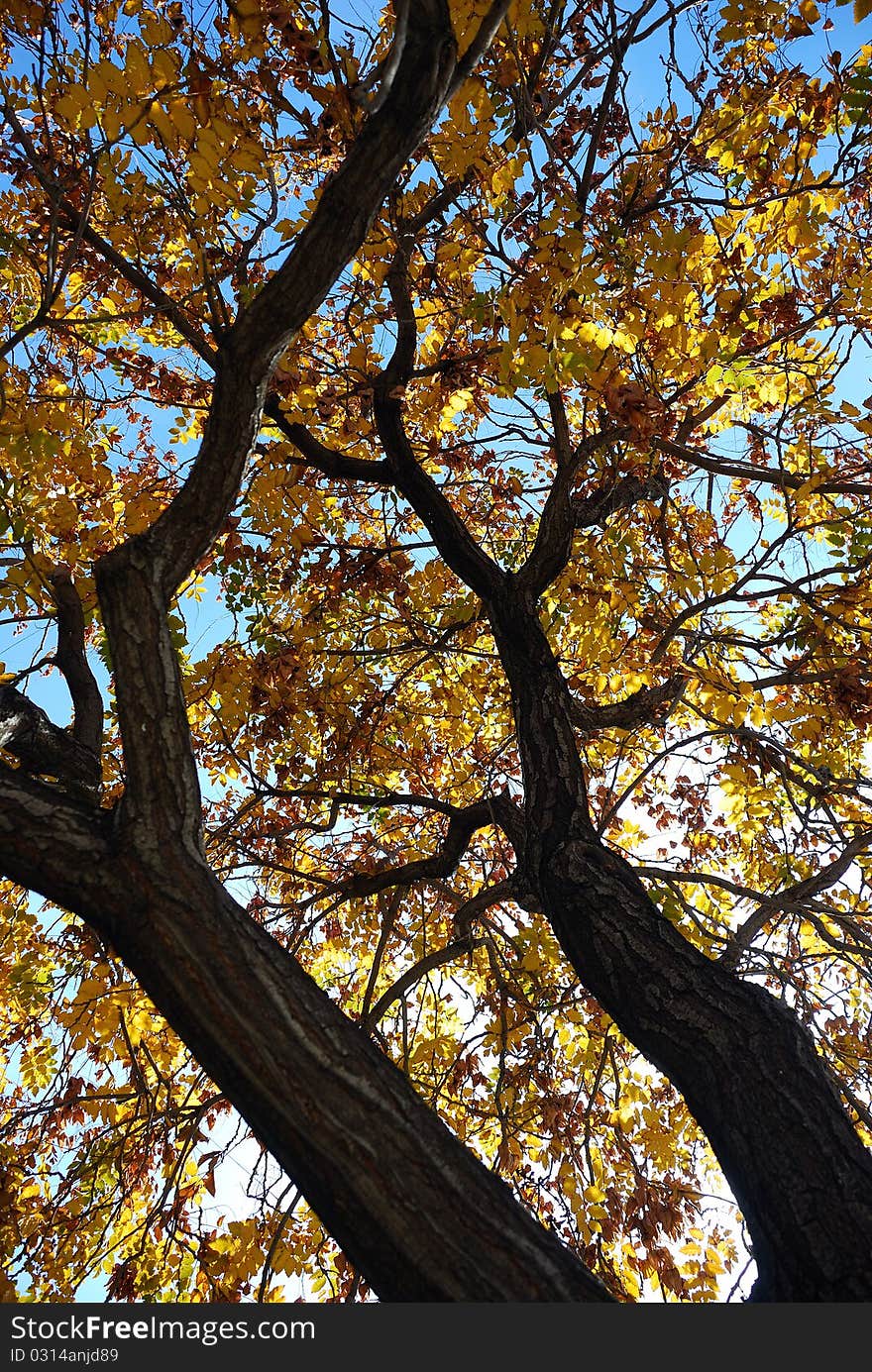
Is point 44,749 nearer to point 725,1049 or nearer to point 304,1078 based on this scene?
point 304,1078

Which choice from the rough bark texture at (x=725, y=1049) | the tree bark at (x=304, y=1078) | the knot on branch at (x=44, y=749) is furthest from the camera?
the knot on branch at (x=44, y=749)

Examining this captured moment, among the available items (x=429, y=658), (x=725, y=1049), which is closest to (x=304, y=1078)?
(x=725, y=1049)

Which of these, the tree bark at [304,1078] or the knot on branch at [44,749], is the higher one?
the knot on branch at [44,749]

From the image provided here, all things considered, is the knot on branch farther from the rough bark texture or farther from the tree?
the rough bark texture

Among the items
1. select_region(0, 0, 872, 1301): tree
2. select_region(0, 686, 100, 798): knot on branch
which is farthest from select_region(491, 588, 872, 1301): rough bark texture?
select_region(0, 686, 100, 798): knot on branch

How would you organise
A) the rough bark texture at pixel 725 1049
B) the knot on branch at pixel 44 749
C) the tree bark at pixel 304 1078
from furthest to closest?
the knot on branch at pixel 44 749
the rough bark texture at pixel 725 1049
the tree bark at pixel 304 1078

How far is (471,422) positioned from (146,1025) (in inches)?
168

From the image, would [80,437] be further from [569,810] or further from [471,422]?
[569,810]

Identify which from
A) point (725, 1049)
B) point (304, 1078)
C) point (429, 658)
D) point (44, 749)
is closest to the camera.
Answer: point (304, 1078)

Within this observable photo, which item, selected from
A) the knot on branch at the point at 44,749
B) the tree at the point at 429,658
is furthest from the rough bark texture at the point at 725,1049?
the knot on branch at the point at 44,749

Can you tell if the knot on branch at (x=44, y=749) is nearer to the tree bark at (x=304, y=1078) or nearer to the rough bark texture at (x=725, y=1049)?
the tree bark at (x=304, y=1078)

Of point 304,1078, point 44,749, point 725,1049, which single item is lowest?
point 725,1049

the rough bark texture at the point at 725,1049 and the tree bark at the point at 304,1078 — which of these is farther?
the rough bark texture at the point at 725,1049

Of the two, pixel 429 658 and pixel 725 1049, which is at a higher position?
pixel 429 658
